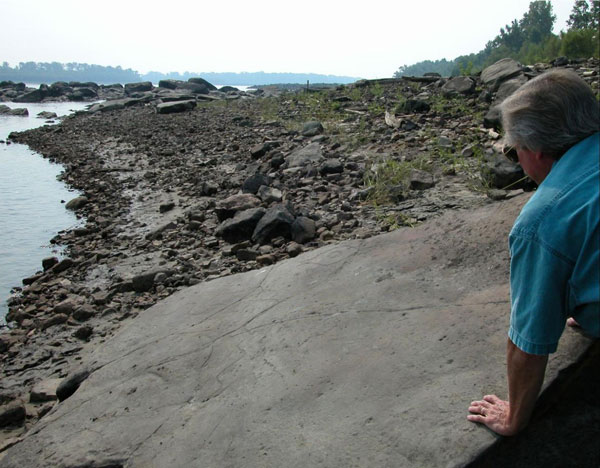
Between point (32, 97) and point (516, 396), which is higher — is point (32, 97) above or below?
above

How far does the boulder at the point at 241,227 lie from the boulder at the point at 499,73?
6056mm

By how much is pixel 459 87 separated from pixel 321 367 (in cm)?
883

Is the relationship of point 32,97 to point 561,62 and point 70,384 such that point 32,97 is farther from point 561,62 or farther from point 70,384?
point 70,384

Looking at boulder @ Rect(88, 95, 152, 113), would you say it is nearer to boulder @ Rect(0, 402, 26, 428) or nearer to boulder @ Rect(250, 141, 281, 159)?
Result: boulder @ Rect(250, 141, 281, 159)

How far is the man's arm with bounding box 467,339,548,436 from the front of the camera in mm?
1794

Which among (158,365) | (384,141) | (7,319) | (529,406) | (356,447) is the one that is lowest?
(7,319)

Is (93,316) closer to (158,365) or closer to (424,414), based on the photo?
(158,365)

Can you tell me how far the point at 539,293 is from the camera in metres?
1.70

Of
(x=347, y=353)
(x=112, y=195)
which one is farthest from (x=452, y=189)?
(x=112, y=195)

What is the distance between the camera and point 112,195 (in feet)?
30.2

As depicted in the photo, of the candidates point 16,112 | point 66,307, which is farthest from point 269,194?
point 16,112

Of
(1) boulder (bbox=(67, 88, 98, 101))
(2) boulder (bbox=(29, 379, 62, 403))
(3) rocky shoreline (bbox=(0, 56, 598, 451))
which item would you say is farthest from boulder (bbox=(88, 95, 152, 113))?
(2) boulder (bbox=(29, 379, 62, 403))

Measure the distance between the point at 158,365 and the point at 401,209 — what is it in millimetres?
2858

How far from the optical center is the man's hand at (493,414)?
6.42ft
